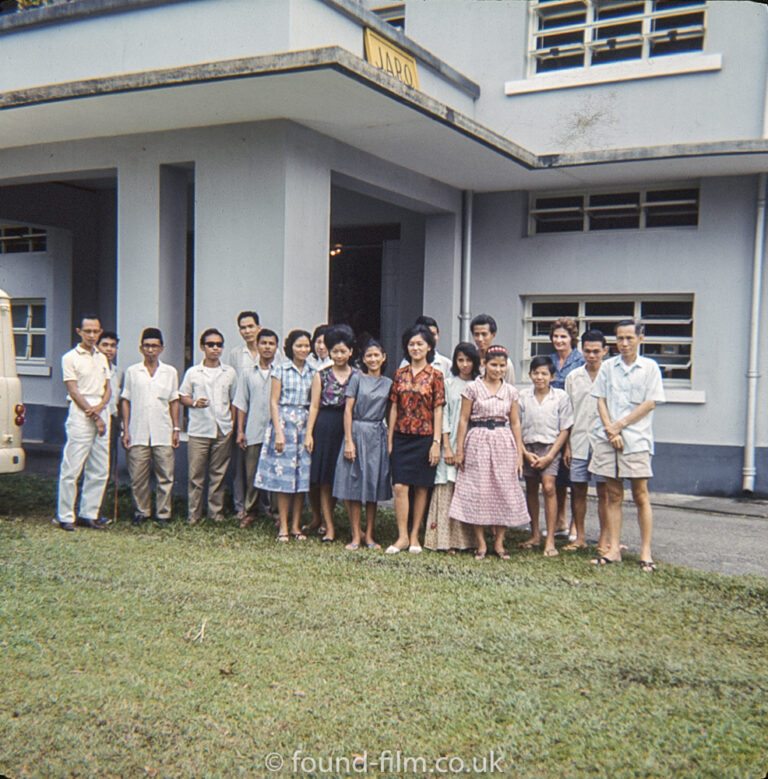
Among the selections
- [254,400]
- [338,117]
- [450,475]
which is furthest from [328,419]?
[338,117]

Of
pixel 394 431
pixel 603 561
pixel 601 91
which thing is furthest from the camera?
pixel 601 91

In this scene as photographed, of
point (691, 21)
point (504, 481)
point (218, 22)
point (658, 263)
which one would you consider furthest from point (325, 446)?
point (691, 21)

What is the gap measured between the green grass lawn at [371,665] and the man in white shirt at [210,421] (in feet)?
4.38

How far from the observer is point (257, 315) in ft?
27.3

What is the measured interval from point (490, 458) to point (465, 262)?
5354mm

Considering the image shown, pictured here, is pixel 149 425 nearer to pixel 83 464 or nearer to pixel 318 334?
pixel 83 464

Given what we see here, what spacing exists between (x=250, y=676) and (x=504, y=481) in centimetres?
310

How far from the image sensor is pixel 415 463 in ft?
23.0

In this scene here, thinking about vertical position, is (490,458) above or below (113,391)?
below

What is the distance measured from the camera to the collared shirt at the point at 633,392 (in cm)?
658

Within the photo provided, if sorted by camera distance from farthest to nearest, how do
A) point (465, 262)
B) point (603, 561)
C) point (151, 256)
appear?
point (465, 262) → point (151, 256) → point (603, 561)

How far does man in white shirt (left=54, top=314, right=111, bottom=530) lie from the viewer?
7.80 metres

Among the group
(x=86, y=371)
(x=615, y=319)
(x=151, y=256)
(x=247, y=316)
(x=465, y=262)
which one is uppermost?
(x=465, y=262)

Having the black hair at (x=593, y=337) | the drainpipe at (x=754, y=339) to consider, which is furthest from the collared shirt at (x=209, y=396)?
the drainpipe at (x=754, y=339)
